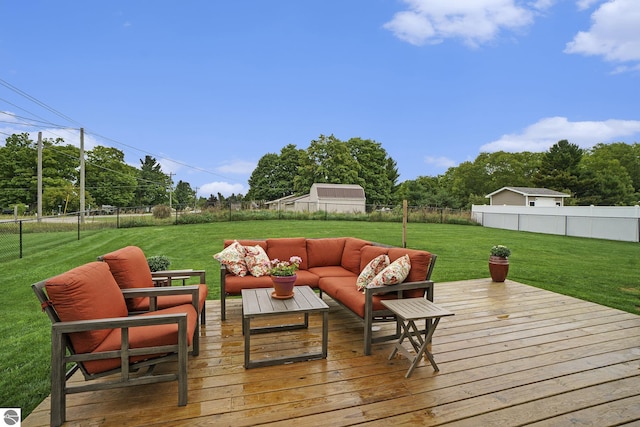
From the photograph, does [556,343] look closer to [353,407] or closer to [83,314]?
[353,407]

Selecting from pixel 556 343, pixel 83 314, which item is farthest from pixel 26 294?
pixel 556 343

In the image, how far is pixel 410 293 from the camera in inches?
122

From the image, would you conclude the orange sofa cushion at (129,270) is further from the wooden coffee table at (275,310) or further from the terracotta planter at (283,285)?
the terracotta planter at (283,285)

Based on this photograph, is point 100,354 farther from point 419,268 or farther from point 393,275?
point 419,268

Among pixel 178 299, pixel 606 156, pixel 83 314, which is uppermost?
pixel 606 156

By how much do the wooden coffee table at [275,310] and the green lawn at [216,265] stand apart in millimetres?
1456

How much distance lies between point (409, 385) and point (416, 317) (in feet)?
1.56

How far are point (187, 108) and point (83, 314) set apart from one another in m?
19.3

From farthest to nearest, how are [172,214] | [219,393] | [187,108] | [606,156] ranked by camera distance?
1. [606,156]
2. [187,108]
3. [172,214]
4. [219,393]

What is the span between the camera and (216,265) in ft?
23.2

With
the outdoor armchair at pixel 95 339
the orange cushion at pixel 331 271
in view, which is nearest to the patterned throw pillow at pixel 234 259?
the orange cushion at pixel 331 271

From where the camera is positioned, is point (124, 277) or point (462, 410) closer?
point (462, 410)

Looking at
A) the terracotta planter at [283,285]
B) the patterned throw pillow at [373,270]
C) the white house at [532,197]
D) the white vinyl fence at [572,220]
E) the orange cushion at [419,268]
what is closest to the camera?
the terracotta planter at [283,285]

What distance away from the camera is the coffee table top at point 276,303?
8.59ft
